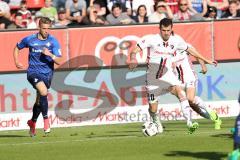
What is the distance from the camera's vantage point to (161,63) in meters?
16.1

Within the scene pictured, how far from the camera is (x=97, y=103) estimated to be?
67.8 ft

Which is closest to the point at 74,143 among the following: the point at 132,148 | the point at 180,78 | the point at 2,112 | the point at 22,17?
the point at 132,148

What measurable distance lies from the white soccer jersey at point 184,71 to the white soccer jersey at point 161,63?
0.51ft

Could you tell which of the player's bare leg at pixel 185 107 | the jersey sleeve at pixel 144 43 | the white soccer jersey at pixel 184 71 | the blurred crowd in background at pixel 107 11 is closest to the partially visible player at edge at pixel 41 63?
the jersey sleeve at pixel 144 43

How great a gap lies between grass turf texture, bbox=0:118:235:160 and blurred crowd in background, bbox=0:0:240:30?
15.9 ft

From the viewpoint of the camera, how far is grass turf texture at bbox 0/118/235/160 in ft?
42.6

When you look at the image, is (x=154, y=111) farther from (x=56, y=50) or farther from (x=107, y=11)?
(x=107, y=11)

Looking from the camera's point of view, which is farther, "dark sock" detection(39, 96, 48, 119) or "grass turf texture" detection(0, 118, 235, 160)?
"dark sock" detection(39, 96, 48, 119)

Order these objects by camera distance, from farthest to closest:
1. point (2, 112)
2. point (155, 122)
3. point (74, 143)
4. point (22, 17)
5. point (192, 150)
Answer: point (22, 17)
point (2, 112)
point (155, 122)
point (74, 143)
point (192, 150)

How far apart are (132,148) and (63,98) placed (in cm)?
670

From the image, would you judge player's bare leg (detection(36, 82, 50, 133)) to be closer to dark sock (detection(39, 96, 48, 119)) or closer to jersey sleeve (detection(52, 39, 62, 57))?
dark sock (detection(39, 96, 48, 119))

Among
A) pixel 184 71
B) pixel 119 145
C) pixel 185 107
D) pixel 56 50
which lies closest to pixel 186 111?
pixel 185 107

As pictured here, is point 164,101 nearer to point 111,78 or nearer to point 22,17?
point 111,78

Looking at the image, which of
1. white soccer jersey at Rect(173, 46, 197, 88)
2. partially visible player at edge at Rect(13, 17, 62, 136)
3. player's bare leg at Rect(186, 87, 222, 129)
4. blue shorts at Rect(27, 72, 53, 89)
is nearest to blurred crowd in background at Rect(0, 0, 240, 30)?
partially visible player at edge at Rect(13, 17, 62, 136)
